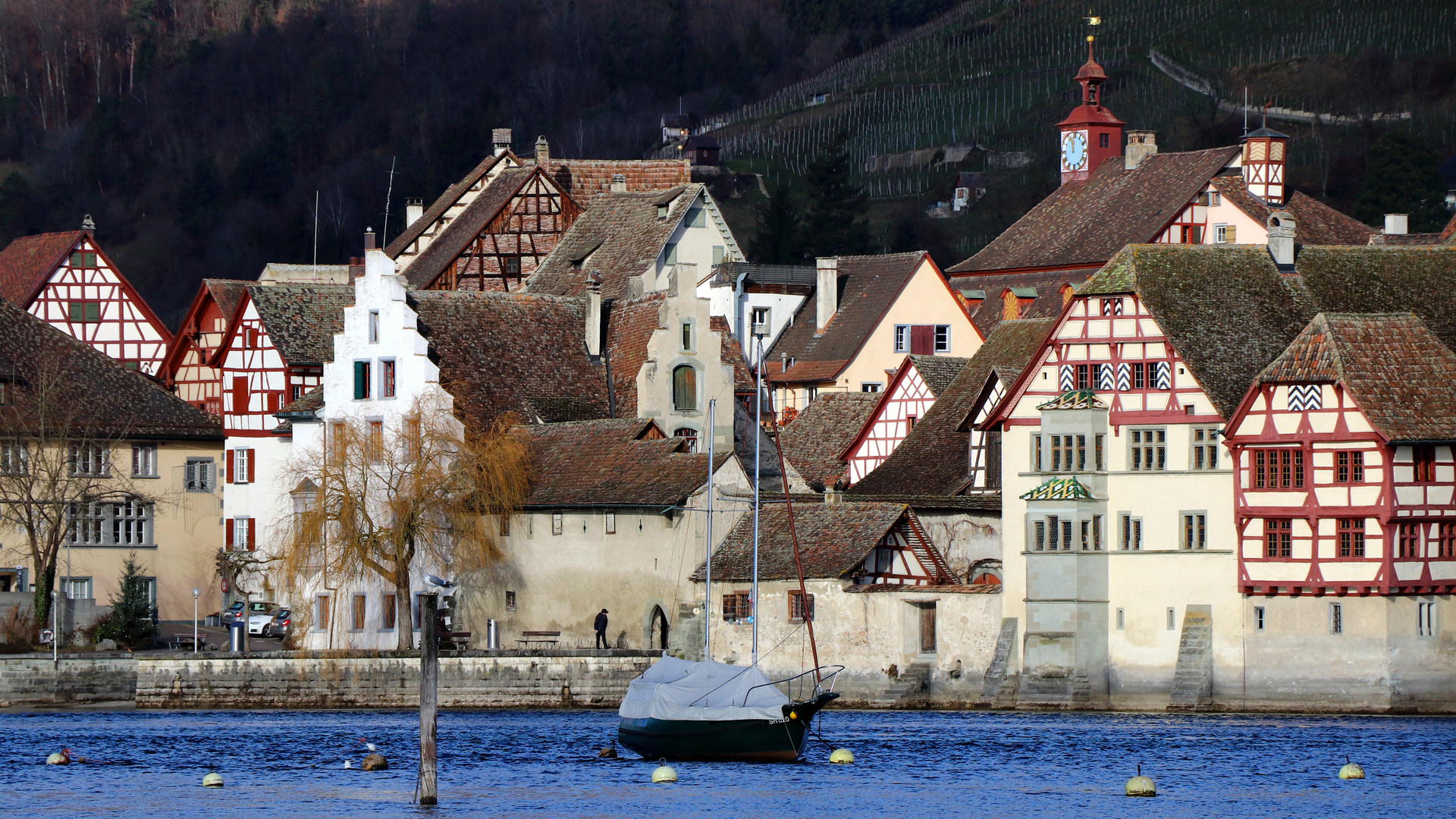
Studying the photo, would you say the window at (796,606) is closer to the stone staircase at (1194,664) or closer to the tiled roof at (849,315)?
the stone staircase at (1194,664)

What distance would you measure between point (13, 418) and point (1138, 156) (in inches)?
1714

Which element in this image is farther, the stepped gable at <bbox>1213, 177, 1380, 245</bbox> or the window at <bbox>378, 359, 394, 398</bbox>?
the stepped gable at <bbox>1213, 177, 1380, 245</bbox>

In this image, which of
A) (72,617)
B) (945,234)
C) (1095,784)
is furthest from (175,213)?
(1095,784)

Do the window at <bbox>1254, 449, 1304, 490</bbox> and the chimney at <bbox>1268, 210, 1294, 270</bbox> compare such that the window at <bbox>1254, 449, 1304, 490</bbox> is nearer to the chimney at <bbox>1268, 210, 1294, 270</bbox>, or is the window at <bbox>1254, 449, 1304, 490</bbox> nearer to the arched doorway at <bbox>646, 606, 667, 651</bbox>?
the chimney at <bbox>1268, 210, 1294, 270</bbox>

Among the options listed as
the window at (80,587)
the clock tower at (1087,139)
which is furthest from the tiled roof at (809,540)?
the clock tower at (1087,139)

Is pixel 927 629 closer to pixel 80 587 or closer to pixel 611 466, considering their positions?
pixel 611 466

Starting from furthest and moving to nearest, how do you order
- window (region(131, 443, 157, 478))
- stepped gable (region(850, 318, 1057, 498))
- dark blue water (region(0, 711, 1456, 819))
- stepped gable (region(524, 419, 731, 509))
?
1. window (region(131, 443, 157, 478))
2. stepped gable (region(850, 318, 1057, 498))
3. stepped gable (region(524, 419, 731, 509))
4. dark blue water (region(0, 711, 1456, 819))

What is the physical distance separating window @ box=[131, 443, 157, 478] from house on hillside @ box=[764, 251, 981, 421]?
20.8m

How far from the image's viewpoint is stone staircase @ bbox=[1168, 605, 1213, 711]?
62.6 m

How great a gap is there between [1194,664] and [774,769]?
39.5ft

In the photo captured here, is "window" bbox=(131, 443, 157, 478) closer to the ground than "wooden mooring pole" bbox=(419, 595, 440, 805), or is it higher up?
higher up

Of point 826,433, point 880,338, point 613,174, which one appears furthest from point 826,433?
point 613,174

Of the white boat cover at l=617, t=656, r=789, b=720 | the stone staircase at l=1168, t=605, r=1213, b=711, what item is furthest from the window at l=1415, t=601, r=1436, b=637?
the white boat cover at l=617, t=656, r=789, b=720

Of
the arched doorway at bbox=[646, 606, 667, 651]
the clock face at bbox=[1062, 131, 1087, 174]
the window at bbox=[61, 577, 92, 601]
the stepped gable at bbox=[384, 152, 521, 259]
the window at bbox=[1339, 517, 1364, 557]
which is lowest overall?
the arched doorway at bbox=[646, 606, 667, 651]
